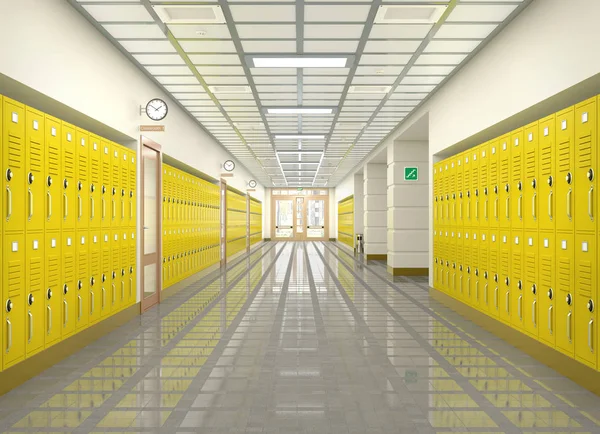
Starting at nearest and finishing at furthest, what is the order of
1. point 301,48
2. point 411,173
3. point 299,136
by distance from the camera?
1. point 301,48
2. point 411,173
3. point 299,136

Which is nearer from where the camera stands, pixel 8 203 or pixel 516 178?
pixel 8 203

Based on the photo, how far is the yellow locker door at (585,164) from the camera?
11.9 feet

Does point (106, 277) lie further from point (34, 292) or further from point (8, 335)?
point (8, 335)

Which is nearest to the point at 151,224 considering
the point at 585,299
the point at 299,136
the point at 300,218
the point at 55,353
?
the point at 55,353

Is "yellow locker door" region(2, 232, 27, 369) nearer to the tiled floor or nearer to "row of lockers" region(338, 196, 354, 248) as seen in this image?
the tiled floor

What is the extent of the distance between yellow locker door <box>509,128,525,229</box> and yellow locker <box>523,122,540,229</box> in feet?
0.19

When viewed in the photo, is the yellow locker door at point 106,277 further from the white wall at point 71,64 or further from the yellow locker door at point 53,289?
the white wall at point 71,64

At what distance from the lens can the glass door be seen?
7020mm

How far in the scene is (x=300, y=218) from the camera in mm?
30641

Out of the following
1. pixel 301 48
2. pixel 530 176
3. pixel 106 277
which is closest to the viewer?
pixel 530 176

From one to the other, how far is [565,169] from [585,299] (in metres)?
1.13

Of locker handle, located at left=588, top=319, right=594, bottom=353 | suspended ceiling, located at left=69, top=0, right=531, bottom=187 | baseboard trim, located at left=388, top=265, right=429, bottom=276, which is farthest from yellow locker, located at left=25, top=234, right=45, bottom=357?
baseboard trim, located at left=388, top=265, right=429, bottom=276

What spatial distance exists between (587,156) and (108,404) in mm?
4201

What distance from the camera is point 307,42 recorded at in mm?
5531
